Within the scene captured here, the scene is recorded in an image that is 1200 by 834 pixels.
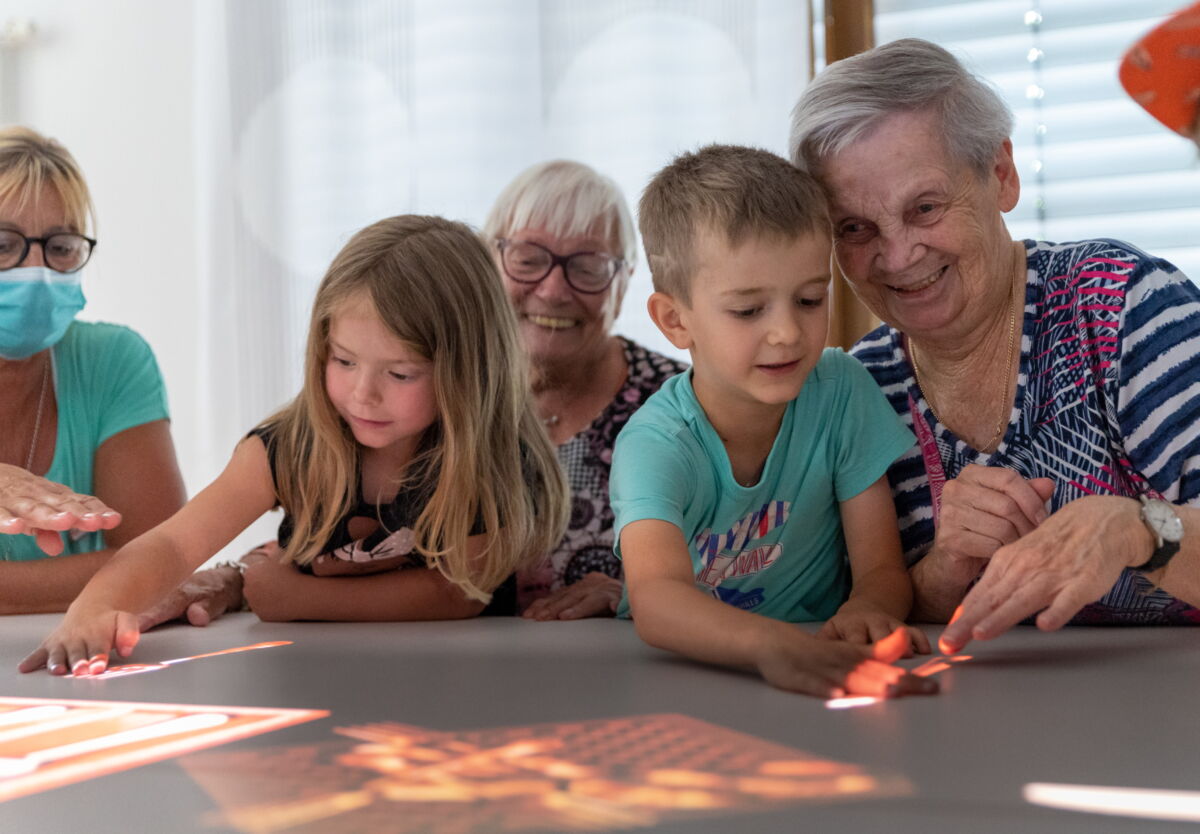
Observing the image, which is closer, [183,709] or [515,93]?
[183,709]

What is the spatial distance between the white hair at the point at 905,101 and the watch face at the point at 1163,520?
0.46 m

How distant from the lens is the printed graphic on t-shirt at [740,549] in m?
1.41

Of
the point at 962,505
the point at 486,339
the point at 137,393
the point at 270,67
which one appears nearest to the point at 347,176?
the point at 270,67

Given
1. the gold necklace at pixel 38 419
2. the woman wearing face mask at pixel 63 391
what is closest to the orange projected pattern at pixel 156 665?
the woman wearing face mask at pixel 63 391

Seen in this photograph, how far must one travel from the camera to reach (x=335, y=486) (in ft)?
5.34

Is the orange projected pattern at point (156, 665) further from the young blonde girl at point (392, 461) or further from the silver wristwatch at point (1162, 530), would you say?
the silver wristwatch at point (1162, 530)

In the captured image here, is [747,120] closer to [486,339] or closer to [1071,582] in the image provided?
[486,339]

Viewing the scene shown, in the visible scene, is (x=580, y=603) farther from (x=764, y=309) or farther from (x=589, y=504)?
(x=764, y=309)

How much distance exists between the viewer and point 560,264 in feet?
6.60

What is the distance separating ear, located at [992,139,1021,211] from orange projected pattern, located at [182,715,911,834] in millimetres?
864

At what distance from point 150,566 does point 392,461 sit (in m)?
0.37

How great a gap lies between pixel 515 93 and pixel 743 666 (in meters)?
2.30

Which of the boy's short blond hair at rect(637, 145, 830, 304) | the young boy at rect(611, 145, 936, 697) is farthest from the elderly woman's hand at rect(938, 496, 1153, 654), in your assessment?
the boy's short blond hair at rect(637, 145, 830, 304)

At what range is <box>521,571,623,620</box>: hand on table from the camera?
163 cm
